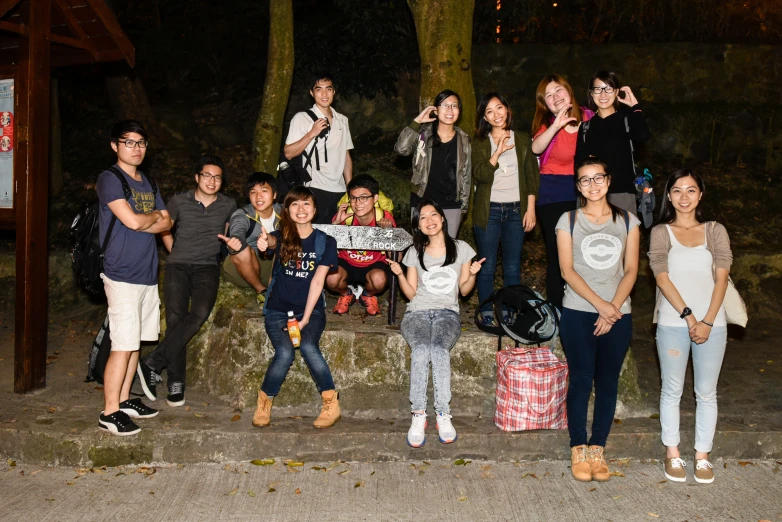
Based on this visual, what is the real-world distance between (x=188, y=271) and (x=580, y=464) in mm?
3222

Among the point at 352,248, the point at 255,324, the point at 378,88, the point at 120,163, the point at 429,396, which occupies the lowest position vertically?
the point at 429,396

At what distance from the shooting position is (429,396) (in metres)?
5.62

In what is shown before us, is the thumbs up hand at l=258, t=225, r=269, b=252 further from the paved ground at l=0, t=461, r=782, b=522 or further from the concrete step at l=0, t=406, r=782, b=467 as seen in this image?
the paved ground at l=0, t=461, r=782, b=522

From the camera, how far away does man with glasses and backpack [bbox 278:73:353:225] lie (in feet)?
20.7

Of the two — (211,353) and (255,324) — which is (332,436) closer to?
(255,324)

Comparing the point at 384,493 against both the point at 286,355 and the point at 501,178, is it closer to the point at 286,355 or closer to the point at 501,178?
the point at 286,355

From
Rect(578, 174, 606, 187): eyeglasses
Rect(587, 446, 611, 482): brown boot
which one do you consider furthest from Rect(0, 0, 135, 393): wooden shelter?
Rect(587, 446, 611, 482): brown boot

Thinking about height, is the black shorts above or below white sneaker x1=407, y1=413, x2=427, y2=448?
above

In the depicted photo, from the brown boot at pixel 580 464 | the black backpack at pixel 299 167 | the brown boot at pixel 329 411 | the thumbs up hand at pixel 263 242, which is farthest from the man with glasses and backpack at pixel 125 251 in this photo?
the brown boot at pixel 580 464

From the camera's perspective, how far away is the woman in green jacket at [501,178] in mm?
5723

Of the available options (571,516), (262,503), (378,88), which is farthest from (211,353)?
(378,88)

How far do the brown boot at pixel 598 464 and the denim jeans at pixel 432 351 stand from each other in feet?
3.16

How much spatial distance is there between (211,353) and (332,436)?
150 cm

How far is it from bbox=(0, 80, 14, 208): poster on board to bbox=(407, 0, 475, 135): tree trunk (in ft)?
11.6
